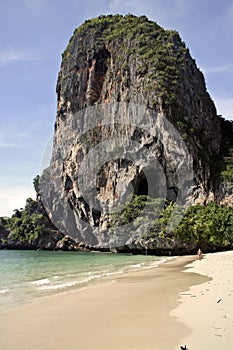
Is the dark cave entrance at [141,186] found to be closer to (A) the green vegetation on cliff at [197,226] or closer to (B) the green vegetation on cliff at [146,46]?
(A) the green vegetation on cliff at [197,226]

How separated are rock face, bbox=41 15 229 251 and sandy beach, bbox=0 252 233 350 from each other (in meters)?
33.4

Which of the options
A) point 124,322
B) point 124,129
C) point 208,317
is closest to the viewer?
point 208,317

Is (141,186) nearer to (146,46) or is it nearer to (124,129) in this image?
(124,129)

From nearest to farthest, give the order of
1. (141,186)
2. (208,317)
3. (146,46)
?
(208,317)
(141,186)
(146,46)

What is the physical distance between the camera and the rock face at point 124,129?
54250 millimetres

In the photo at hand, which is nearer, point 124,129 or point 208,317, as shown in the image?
point 208,317

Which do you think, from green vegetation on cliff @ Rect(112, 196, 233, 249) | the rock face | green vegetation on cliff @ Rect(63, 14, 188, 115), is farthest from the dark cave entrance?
green vegetation on cliff @ Rect(63, 14, 188, 115)

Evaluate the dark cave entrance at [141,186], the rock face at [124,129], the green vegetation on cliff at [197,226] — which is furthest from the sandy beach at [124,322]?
the dark cave entrance at [141,186]

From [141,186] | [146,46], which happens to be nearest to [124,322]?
[141,186]

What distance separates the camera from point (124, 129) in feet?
203

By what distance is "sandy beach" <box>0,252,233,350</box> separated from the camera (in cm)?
542

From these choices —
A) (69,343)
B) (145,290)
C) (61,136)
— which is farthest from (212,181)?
(69,343)

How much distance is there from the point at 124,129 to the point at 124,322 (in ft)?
185

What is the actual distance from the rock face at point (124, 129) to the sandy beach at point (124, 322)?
3343 cm
